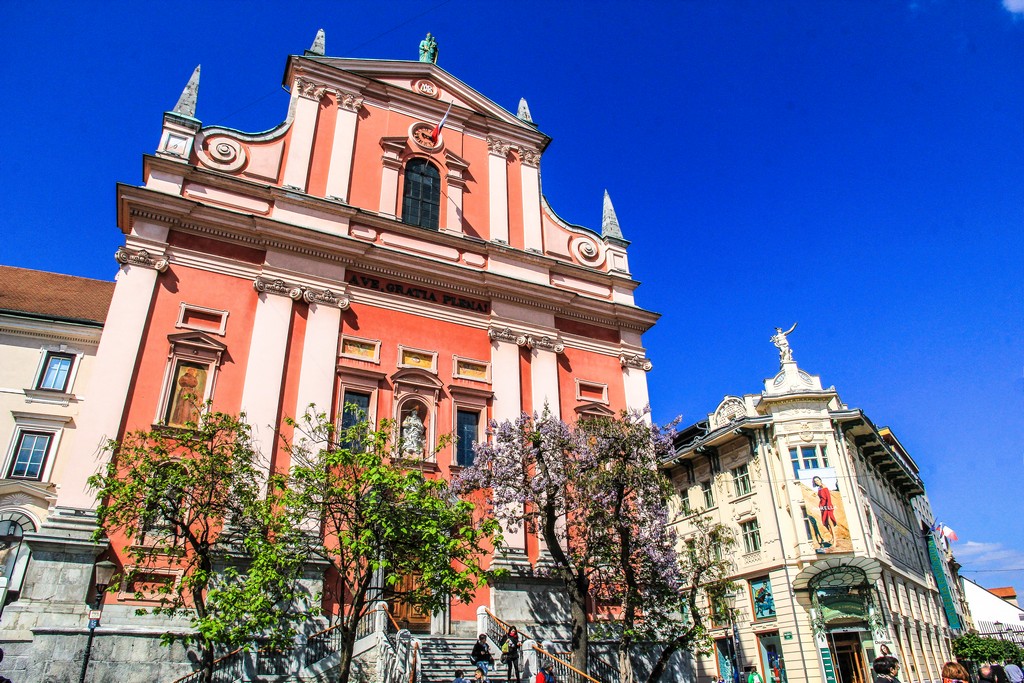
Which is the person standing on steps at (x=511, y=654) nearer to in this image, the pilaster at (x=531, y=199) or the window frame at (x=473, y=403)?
the window frame at (x=473, y=403)

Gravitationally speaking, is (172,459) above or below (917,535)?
below

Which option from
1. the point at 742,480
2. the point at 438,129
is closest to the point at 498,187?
the point at 438,129

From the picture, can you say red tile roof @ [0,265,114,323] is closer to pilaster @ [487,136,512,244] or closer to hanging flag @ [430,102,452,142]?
hanging flag @ [430,102,452,142]

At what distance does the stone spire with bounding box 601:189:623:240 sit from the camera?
82.4 ft

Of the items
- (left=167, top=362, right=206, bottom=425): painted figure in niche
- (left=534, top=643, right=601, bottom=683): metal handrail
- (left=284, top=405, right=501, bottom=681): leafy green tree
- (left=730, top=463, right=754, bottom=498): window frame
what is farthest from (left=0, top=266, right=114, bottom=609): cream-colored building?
(left=730, top=463, right=754, bottom=498): window frame

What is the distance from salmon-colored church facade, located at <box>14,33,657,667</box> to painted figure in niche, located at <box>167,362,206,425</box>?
5 cm

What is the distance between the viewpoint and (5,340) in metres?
19.6

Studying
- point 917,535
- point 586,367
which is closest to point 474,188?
point 586,367

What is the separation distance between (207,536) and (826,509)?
23.4 metres

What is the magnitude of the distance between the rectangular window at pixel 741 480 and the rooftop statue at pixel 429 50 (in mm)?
21533

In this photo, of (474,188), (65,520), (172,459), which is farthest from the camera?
(474,188)

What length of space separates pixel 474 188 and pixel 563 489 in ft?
39.3

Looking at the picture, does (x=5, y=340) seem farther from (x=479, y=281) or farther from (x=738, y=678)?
(x=738, y=678)

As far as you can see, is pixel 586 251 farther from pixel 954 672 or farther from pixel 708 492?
pixel 954 672
